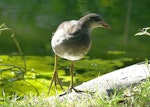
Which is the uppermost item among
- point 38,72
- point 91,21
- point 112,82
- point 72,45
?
point 91,21

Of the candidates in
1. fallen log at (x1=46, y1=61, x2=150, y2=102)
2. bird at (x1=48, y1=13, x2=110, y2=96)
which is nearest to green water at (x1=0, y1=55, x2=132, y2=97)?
fallen log at (x1=46, y1=61, x2=150, y2=102)

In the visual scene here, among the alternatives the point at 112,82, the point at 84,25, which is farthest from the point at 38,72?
the point at 84,25

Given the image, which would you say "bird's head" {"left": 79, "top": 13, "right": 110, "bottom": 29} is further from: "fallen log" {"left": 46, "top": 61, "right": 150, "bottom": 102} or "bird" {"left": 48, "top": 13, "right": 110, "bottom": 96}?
"fallen log" {"left": 46, "top": 61, "right": 150, "bottom": 102}

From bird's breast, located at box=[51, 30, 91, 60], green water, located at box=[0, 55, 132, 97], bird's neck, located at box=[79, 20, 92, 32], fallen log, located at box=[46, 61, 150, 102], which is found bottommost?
green water, located at box=[0, 55, 132, 97]

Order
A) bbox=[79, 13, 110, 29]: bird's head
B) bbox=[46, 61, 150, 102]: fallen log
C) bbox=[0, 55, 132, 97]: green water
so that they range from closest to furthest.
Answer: bbox=[46, 61, 150, 102]: fallen log, bbox=[79, 13, 110, 29]: bird's head, bbox=[0, 55, 132, 97]: green water

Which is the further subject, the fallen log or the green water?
the green water

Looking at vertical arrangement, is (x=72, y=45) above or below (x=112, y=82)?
above

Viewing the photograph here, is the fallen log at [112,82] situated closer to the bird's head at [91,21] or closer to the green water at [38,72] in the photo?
the bird's head at [91,21]

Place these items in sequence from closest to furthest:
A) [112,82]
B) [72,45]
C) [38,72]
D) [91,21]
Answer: [72,45] → [91,21] → [112,82] → [38,72]

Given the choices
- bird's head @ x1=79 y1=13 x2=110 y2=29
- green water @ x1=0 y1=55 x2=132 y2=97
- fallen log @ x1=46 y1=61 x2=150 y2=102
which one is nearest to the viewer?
fallen log @ x1=46 y1=61 x2=150 y2=102

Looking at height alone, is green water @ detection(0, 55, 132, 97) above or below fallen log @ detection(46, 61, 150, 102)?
below

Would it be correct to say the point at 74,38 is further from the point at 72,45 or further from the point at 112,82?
the point at 112,82

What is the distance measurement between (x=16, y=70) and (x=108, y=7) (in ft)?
11.7

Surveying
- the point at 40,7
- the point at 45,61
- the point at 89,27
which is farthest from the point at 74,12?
the point at 89,27
